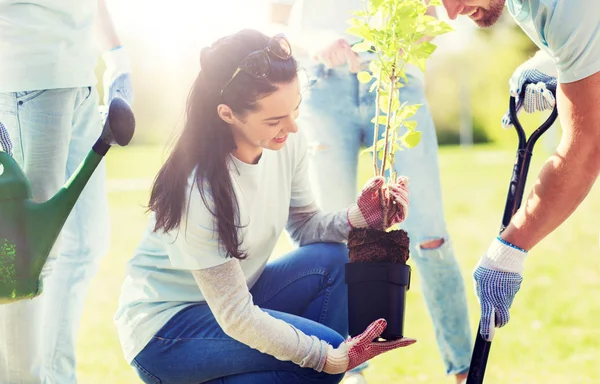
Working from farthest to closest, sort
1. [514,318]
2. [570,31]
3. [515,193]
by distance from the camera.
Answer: [514,318], [515,193], [570,31]

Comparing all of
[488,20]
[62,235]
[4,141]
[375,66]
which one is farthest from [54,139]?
[488,20]

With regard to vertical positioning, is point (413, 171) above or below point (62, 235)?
above

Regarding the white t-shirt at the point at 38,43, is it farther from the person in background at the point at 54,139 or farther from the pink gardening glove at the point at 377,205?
the pink gardening glove at the point at 377,205

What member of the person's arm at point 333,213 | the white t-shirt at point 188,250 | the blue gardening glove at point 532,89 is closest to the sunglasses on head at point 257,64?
the white t-shirt at point 188,250

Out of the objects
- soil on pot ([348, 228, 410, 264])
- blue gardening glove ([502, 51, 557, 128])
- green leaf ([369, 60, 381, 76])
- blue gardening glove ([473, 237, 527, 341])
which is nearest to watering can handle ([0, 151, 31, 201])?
soil on pot ([348, 228, 410, 264])

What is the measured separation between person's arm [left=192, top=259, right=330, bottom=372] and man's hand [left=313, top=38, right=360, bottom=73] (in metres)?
0.70

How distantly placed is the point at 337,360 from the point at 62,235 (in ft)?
3.11

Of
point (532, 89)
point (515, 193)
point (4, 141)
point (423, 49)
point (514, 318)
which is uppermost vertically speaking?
point (423, 49)

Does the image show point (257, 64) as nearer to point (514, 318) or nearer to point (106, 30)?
point (106, 30)

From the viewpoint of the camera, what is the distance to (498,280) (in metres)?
1.89

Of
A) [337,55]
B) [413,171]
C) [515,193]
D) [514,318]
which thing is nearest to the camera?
[515,193]

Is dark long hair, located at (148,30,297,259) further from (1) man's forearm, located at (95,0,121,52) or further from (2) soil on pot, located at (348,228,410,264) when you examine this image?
(1) man's forearm, located at (95,0,121,52)

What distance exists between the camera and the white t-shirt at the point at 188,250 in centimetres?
182

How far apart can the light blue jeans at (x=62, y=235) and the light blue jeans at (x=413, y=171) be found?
669mm
